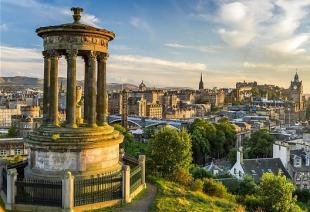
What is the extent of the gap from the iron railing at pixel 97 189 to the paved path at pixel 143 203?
76 cm

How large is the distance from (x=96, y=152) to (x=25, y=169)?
3.90 metres

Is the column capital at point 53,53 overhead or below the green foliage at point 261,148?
overhead

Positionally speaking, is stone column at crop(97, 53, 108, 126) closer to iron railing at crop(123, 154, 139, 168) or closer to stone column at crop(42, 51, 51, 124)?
stone column at crop(42, 51, 51, 124)

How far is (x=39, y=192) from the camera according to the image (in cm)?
1816

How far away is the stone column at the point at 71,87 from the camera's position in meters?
20.2

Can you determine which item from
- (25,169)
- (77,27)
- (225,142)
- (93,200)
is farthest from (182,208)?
(225,142)

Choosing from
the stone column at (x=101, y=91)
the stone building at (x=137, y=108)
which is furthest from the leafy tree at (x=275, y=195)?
the stone building at (x=137, y=108)

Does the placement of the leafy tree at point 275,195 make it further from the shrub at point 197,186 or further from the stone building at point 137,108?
the stone building at point 137,108

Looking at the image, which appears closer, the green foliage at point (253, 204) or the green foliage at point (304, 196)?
the green foliage at point (253, 204)

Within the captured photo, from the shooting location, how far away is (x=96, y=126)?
20.7 meters

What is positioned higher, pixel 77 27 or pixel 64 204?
pixel 77 27

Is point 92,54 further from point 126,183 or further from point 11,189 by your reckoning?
point 11,189

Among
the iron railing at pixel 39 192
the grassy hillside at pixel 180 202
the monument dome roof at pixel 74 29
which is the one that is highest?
the monument dome roof at pixel 74 29

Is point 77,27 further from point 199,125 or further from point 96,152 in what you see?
point 199,125
